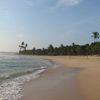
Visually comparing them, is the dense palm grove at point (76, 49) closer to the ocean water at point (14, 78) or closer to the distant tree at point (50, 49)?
the distant tree at point (50, 49)

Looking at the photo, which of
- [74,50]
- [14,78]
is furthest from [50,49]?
[14,78]

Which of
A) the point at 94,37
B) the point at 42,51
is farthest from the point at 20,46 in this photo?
the point at 94,37

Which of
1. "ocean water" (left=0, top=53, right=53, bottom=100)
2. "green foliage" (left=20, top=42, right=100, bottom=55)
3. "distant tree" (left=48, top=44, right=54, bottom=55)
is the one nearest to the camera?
"ocean water" (left=0, top=53, right=53, bottom=100)

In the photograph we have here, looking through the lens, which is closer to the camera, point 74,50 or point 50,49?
point 74,50

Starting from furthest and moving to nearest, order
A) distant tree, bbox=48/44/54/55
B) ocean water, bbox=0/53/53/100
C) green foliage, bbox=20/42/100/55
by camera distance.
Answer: distant tree, bbox=48/44/54/55
green foliage, bbox=20/42/100/55
ocean water, bbox=0/53/53/100

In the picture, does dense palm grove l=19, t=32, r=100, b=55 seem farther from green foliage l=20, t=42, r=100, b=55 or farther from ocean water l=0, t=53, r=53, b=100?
ocean water l=0, t=53, r=53, b=100

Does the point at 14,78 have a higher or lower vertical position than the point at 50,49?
lower

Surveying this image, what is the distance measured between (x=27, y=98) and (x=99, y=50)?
289ft

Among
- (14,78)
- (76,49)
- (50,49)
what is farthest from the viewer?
(50,49)

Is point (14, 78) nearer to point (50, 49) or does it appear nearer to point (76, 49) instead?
point (76, 49)

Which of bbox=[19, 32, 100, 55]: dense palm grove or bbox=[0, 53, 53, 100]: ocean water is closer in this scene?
bbox=[0, 53, 53, 100]: ocean water

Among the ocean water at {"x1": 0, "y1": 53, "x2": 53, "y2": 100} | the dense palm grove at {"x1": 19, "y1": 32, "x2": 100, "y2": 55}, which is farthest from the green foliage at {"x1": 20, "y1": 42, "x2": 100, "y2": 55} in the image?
the ocean water at {"x1": 0, "y1": 53, "x2": 53, "y2": 100}

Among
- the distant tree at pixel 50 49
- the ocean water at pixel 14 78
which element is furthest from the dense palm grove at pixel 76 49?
the ocean water at pixel 14 78

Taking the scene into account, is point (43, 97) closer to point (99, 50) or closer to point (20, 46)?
point (99, 50)
